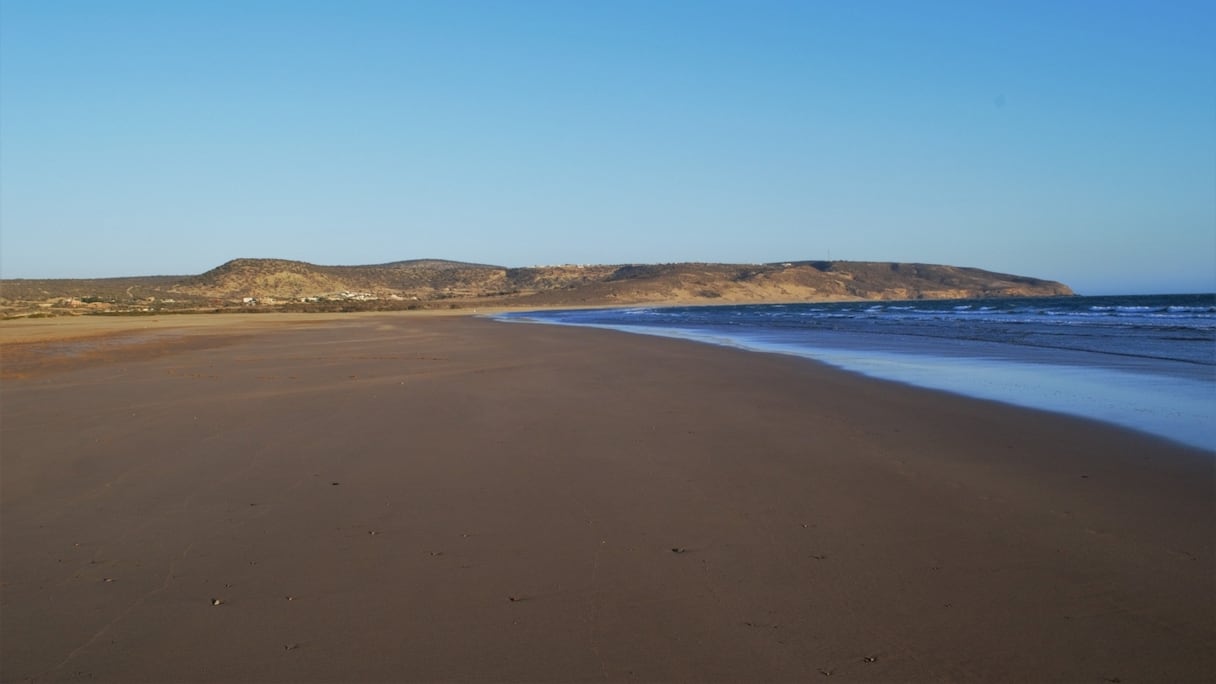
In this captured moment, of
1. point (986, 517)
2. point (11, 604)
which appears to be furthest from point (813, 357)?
point (11, 604)

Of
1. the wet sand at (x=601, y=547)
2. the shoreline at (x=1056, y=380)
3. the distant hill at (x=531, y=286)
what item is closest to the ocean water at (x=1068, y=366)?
the shoreline at (x=1056, y=380)

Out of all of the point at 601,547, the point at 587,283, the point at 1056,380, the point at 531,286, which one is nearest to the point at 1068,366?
the point at 1056,380

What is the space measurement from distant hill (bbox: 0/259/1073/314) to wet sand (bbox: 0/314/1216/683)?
6859 cm

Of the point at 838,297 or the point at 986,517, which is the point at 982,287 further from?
the point at 986,517

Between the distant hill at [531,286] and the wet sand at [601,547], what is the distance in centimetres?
6859

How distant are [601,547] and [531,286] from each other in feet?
445

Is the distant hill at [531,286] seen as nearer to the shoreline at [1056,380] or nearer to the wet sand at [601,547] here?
the shoreline at [1056,380]

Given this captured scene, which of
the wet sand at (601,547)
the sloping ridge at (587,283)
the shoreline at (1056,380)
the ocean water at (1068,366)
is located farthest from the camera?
the sloping ridge at (587,283)

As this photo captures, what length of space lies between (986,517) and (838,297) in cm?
12781

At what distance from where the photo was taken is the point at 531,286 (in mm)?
139500

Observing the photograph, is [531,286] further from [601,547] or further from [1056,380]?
[601,547]

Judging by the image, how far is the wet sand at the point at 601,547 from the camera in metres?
3.58

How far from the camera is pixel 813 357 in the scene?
774 inches

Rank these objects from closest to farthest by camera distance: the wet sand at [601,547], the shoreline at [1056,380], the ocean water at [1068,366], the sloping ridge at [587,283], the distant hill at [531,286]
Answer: the wet sand at [601,547] < the shoreline at [1056,380] < the ocean water at [1068,366] < the distant hill at [531,286] < the sloping ridge at [587,283]
